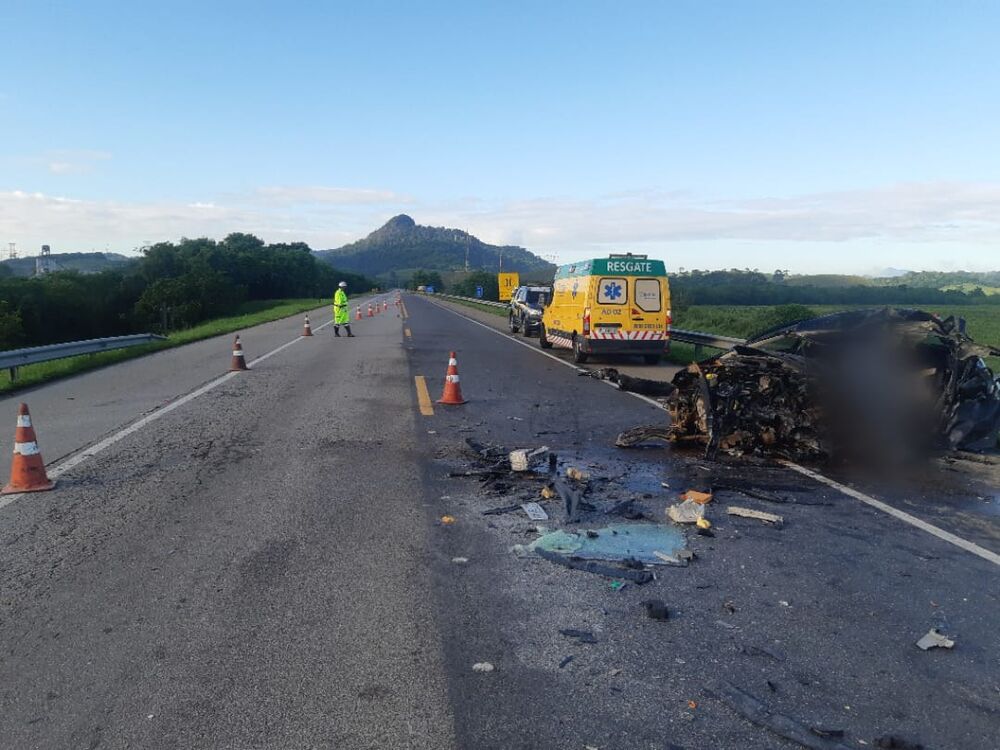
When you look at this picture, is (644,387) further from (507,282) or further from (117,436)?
(507,282)

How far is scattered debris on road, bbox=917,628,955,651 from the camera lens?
4.05m

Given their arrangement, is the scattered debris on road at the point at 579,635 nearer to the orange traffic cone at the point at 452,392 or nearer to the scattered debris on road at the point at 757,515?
the scattered debris on road at the point at 757,515

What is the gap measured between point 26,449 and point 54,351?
1093cm

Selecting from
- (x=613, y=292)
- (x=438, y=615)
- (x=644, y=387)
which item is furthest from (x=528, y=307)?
(x=438, y=615)

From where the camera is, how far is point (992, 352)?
8867 millimetres

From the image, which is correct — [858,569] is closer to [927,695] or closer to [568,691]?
[927,695]

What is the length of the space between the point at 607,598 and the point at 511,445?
14.9 feet

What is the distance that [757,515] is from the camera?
6312 millimetres

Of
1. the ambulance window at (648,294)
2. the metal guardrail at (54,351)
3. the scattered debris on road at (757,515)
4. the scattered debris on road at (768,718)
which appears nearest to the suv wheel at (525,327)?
the ambulance window at (648,294)

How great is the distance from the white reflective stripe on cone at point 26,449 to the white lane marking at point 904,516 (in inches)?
293

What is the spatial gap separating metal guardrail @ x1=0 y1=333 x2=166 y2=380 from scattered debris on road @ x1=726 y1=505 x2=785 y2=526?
1369 cm

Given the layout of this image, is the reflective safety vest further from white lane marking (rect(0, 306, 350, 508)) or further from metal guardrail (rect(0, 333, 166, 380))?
white lane marking (rect(0, 306, 350, 508))

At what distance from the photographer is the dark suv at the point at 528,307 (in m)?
28.3

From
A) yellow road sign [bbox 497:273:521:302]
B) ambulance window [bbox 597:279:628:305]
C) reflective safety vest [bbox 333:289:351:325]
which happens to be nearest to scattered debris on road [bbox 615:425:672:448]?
ambulance window [bbox 597:279:628:305]
